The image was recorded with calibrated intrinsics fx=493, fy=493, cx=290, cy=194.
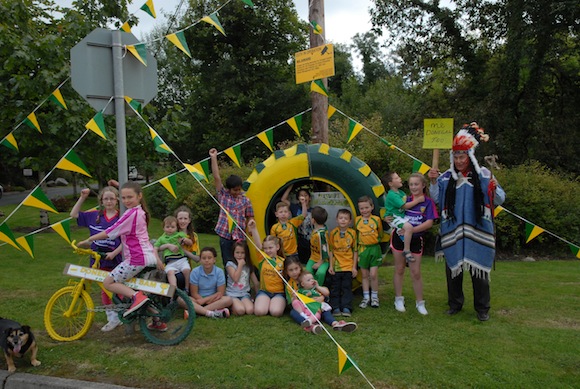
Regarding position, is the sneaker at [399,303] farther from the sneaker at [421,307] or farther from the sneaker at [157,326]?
the sneaker at [157,326]

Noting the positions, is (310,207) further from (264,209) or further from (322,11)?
(322,11)

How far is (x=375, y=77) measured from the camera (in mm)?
43938

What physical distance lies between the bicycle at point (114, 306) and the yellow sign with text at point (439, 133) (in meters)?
3.09

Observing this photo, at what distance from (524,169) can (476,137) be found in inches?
222

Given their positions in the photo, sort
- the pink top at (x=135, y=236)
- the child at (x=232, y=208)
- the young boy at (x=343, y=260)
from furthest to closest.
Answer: the child at (x=232, y=208) < the young boy at (x=343, y=260) < the pink top at (x=135, y=236)

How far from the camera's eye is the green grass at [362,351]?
3.77m

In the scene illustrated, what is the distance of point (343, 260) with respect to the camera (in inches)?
224

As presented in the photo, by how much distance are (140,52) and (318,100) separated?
288cm

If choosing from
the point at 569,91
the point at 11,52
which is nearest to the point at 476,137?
the point at 11,52

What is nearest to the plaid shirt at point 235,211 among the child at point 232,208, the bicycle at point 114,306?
the child at point 232,208

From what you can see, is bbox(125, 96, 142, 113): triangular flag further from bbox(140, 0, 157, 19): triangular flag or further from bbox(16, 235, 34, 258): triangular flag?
bbox(16, 235, 34, 258): triangular flag

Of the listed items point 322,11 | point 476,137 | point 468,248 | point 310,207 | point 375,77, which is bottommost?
point 468,248

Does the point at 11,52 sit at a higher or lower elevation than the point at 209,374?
higher

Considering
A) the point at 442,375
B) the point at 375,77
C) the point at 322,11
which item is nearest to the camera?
the point at 442,375
